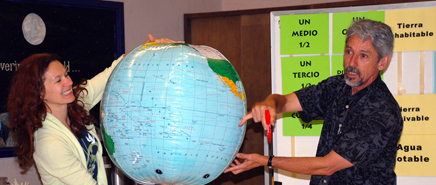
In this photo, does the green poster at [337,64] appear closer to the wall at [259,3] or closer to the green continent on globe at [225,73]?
the green continent on globe at [225,73]

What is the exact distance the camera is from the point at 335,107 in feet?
5.66

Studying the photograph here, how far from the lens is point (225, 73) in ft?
3.82

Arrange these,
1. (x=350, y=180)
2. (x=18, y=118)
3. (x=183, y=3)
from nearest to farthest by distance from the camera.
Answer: (x=18, y=118) < (x=350, y=180) < (x=183, y=3)

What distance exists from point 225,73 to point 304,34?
123cm

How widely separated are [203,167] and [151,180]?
183 mm

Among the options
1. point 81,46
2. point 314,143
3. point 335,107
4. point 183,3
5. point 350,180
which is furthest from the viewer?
point 183,3

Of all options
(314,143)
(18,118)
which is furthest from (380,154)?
(18,118)

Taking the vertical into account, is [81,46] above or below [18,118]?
above

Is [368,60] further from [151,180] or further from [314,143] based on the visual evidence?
[151,180]

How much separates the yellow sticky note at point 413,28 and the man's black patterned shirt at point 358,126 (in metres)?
0.64

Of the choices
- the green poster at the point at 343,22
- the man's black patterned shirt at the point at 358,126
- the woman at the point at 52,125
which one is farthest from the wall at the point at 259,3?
the woman at the point at 52,125

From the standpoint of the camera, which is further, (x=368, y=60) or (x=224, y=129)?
(x=368, y=60)

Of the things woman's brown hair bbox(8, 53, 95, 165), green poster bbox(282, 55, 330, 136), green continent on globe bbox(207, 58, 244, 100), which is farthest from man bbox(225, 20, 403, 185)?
woman's brown hair bbox(8, 53, 95, 165)

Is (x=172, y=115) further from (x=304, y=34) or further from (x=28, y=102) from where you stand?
(x=304, y=34)
